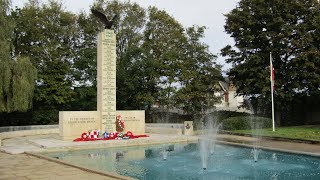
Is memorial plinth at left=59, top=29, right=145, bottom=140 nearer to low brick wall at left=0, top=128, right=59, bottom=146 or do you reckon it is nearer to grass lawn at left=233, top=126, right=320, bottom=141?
low brick wall at left=0, top=128, right=59, bottom=146

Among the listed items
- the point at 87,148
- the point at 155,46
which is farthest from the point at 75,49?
the point at 87,148

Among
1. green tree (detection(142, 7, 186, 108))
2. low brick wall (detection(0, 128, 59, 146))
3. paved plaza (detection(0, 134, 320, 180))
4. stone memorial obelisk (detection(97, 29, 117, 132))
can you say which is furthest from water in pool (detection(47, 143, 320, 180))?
green tree (detection(142, 7, 186, 108))

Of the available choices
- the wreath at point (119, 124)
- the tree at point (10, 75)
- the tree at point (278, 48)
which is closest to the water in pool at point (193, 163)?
the wreath at point (119, 124)

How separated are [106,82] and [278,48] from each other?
15.6 metres

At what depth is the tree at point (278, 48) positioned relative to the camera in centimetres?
2942

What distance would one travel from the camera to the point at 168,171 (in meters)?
11.6

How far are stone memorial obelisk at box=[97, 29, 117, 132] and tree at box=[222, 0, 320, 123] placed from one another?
42.6ft

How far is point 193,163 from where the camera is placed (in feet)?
43.7

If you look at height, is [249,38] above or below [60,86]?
above

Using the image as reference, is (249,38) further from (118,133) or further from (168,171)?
(168,171)

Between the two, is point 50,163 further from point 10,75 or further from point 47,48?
point 47,48

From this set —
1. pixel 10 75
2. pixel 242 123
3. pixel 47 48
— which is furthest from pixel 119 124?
pixel 47 48

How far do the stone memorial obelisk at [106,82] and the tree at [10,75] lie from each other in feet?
24.6

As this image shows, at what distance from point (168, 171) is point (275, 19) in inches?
860
